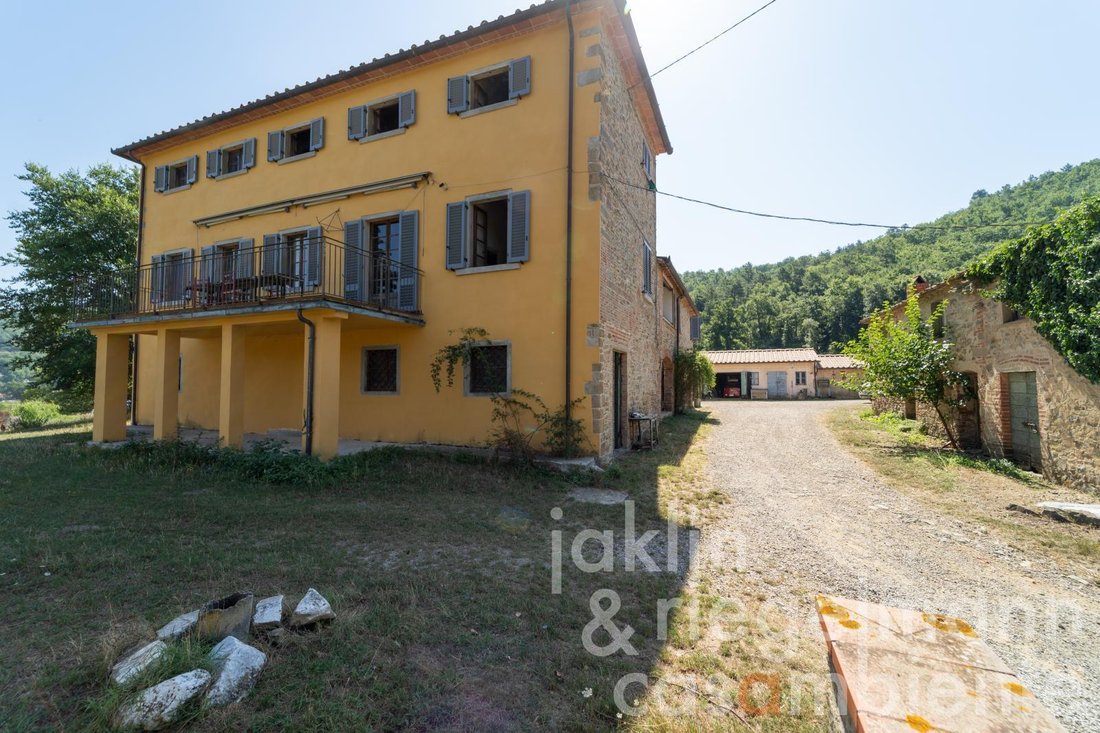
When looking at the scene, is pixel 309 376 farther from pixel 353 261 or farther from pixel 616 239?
pixel 616 239

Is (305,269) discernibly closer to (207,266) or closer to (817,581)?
(207,266)

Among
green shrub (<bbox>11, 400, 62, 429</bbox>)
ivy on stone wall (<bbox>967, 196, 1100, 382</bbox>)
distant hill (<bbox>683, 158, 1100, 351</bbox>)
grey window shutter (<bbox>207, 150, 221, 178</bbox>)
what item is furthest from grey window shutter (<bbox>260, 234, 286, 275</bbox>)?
distant hill (<bbox>683, 158, 1100, 351</bbox>)

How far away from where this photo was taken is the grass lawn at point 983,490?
4973 mm

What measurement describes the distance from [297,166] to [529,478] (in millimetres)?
9666

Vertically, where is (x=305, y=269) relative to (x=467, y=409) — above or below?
above

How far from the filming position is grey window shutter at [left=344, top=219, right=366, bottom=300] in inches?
401

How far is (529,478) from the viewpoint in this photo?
7551 mm

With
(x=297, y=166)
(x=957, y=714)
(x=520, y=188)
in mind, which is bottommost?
(x=957, y=714)

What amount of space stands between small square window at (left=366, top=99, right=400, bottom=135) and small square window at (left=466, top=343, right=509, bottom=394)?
224 inches

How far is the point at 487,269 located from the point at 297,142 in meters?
7.08

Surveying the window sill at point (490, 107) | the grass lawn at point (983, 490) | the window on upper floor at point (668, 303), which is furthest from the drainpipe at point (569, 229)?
the window on upper floor at point (668, 303)

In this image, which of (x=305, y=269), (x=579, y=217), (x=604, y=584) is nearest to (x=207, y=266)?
(x=305, y=269)

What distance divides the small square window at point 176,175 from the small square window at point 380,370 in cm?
879

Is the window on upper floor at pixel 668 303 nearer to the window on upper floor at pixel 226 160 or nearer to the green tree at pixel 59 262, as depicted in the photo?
the window on upper floor at pixel 226 160
